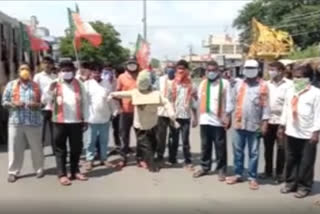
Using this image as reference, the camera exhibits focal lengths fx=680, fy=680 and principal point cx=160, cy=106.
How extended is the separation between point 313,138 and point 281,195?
34.9 inches

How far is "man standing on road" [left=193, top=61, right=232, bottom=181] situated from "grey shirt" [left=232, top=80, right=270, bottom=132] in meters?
0.46

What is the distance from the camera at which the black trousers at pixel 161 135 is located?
11164 millimetres

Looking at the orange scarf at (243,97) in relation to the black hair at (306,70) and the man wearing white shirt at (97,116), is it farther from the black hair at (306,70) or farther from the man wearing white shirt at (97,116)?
the man wearing white shirt at (97,116)

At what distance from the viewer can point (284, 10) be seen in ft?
209

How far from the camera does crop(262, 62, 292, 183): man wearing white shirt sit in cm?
971

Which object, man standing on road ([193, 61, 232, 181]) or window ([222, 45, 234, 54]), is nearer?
man standing on road ([193, 61, 232, 181])

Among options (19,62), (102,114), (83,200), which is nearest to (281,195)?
(83,200)

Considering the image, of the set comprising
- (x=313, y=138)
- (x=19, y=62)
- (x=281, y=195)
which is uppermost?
(x=19, y=62)

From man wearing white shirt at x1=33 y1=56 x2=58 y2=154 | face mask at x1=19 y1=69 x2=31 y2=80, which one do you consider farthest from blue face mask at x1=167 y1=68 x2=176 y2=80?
face mask at x1=19 y1=69 x2=31 y2=80

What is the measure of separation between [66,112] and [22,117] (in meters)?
0.71

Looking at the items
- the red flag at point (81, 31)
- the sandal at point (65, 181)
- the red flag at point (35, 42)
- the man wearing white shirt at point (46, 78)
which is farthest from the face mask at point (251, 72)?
the red flag at point (35, 42)

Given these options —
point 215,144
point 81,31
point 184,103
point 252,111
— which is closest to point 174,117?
point 184,103

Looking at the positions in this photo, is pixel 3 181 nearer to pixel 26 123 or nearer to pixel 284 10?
pixel 26 123

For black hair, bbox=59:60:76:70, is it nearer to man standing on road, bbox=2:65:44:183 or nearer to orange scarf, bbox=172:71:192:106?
man standing on road, bbox=2:65:44:183
